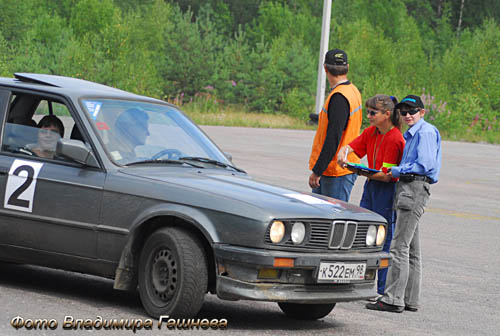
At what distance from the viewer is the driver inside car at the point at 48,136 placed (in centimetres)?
702

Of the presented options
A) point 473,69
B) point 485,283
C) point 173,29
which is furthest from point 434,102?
point 485,283

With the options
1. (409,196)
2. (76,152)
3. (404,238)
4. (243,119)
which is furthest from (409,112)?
(243,119)

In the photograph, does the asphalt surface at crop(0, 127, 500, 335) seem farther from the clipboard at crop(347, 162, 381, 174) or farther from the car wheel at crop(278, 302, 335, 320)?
the clipboard at crop(347, 162, 381, 174)

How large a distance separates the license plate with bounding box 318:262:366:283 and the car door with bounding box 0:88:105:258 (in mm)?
1650

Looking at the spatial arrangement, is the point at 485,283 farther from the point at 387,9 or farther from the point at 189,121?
the point at 387,9

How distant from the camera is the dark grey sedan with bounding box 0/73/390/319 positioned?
5891 mm

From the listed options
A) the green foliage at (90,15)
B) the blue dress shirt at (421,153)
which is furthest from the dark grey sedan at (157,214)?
the green foliage at (90,15)

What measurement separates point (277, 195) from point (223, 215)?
525mm

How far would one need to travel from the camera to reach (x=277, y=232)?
585 centimetres

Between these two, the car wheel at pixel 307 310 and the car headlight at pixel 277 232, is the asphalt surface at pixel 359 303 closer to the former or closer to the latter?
the car wheel at pixel 307 310

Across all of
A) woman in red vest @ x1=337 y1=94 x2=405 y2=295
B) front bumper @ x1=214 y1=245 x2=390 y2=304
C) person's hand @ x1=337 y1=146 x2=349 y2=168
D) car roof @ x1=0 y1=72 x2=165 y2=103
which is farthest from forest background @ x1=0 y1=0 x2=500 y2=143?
front bumper @ x1=214 y1=245 x2=390 y2=304

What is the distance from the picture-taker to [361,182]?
736 inches

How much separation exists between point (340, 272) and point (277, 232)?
584 mm

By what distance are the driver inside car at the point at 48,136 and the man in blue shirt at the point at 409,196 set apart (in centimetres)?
272
